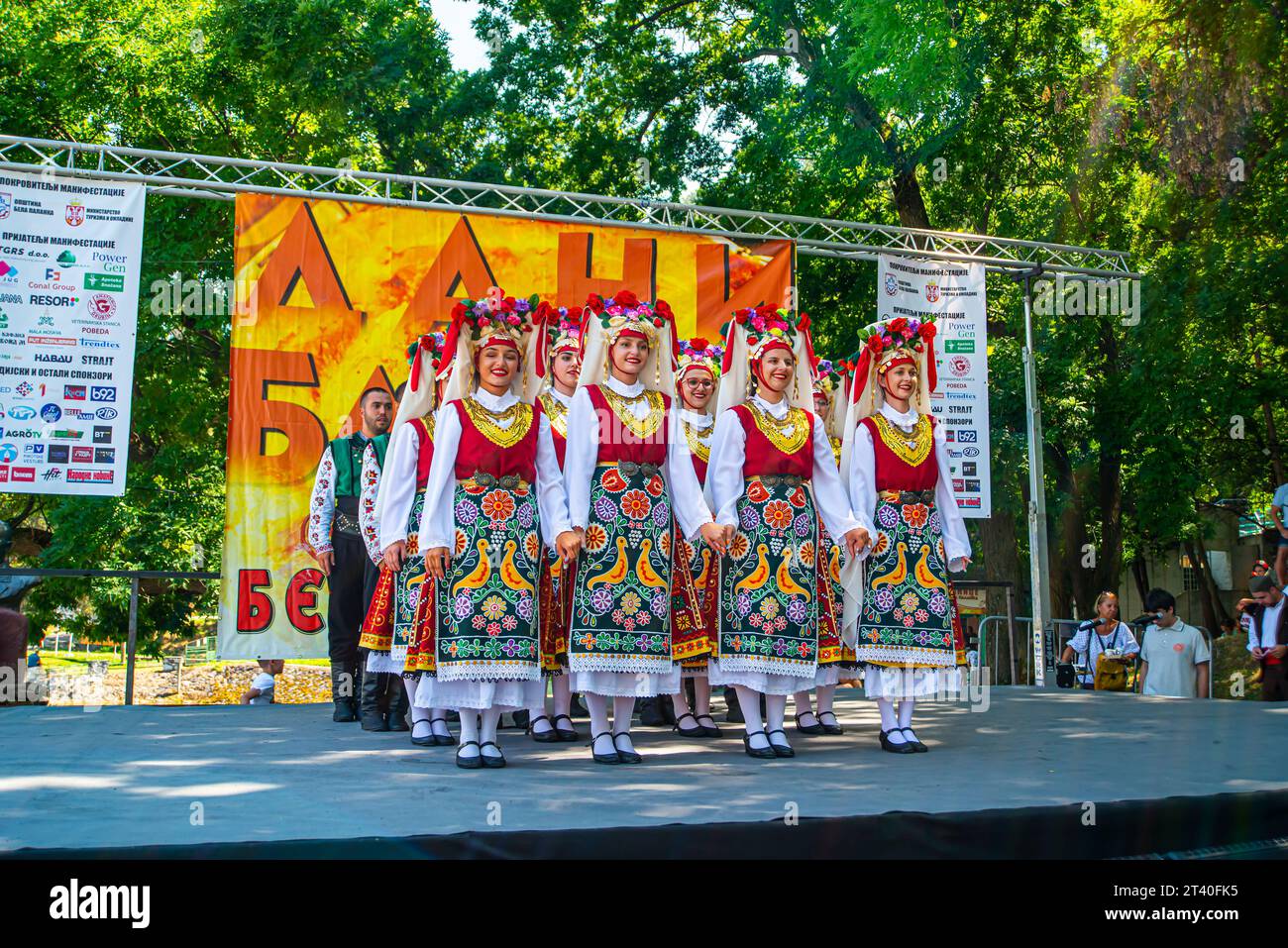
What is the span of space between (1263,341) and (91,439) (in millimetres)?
14351

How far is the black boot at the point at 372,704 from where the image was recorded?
6629mm

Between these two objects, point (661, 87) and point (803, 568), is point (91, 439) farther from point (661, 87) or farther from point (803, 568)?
point (661, 87)

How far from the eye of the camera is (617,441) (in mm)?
5371

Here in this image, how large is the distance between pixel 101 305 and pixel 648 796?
20.1 feet

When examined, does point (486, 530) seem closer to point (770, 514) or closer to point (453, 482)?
point (453, 482)

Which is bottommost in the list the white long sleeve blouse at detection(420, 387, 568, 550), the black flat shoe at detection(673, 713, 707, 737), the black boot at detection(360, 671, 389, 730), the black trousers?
the black flat shoe at detection(673, 713, 707, 737)

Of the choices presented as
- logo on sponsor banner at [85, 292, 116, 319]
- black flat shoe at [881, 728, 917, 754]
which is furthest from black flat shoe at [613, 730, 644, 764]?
logo on sponsor banner at [85, 292, 116, 319]

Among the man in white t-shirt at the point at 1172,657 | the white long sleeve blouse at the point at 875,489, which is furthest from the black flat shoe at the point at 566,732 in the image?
the man in white t-shirt at the point at 1172,657

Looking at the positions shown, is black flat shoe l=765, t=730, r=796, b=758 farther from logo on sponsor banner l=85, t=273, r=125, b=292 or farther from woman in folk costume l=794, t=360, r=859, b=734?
logo on sponsor banner l=85, t=273, r=125, b=292

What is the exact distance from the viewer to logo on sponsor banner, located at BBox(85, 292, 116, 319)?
8398mm

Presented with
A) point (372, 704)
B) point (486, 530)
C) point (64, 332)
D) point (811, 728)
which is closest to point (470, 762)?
point (486, 530)
